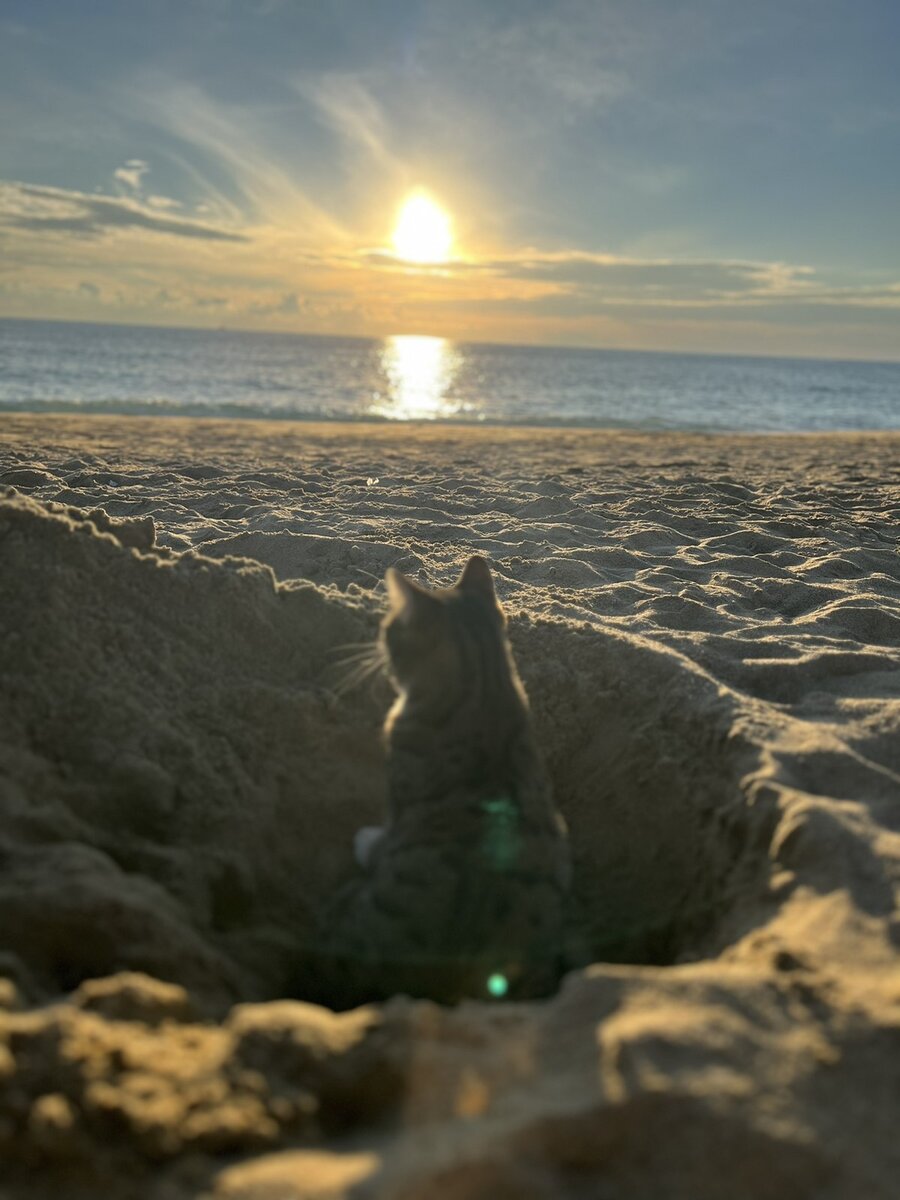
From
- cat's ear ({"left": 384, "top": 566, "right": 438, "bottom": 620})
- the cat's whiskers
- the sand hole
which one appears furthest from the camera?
the cat's whiskers

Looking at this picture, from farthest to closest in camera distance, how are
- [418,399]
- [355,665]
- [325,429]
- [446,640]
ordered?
[418,399] < [325,429] < [355,665] < [446,640]

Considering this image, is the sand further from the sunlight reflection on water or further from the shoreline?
the sunlight reflection on water

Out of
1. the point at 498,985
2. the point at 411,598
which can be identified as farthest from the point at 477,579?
the point at 498,985

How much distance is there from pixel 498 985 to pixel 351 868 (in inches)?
28.5

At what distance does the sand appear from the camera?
1.38 meters

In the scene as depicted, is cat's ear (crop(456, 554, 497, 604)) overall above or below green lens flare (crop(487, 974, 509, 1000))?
above

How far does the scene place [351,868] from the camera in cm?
261

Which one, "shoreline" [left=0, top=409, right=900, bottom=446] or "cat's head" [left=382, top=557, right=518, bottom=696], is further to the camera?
"shoreline" [left=0, top=409, right=900, bottom=446]

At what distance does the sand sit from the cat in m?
0.24

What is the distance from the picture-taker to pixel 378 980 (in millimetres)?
2078

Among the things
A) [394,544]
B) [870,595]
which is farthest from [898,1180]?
[394,544]

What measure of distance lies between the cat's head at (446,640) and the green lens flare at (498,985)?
0.78 meters

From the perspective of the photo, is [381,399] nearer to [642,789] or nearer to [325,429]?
[325,429]

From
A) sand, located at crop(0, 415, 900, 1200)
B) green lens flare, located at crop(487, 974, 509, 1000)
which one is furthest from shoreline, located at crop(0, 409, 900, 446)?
Result: green lens flare, located at crop(487, 974, 509, 1000)
